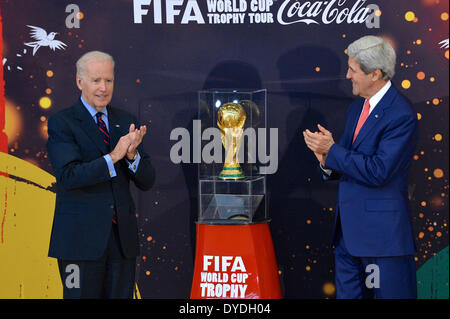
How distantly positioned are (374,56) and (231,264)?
4.73ft

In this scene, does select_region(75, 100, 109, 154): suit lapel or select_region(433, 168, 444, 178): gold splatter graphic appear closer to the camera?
select_region(75, 100, 109, 154): suit lapel

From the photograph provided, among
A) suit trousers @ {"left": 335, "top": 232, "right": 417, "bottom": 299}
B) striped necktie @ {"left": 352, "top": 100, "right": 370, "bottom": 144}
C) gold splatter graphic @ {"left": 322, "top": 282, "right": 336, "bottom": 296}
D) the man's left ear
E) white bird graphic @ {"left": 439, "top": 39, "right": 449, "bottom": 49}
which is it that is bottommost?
gold splatter graphic @ {"left": 322, "top": 282, "right": 336, "bottom": 296}

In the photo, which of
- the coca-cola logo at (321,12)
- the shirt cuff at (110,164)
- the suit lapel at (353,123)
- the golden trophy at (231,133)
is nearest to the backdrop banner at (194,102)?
the coca-cola logo at (321,12)

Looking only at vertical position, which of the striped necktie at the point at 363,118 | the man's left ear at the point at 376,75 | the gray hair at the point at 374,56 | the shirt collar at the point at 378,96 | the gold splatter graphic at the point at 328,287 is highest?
the gray hair at the point at 374,56

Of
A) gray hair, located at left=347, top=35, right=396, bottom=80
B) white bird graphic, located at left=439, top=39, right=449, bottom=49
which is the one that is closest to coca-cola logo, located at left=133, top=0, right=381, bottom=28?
white bird graphic, located at left=439, top=39, right=449, bottom=49

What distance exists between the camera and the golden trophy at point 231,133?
3.70 m

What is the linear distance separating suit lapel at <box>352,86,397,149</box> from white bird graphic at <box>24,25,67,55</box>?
2216 mm

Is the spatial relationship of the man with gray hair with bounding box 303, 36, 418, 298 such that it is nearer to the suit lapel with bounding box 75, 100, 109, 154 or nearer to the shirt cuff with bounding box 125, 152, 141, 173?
the shirt cuff with bounding box 125, 152, 141, 173

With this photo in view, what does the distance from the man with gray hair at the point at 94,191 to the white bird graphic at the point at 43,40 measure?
3.18ft

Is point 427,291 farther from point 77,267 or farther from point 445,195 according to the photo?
point 77,267

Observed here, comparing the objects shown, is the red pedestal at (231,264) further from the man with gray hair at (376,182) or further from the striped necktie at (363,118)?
the striped necktie at (363,118)

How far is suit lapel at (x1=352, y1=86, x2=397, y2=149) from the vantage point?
3316 millimetres

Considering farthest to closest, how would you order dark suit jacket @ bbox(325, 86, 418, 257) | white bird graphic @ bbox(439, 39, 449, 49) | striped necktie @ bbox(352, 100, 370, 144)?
white bird graphic @ bbox(439, 39, 449, 49) → striped necktie @ bbox(352, 100, 370, 144) → dark suit jacket @ bbox(325, 86, 418, 257)

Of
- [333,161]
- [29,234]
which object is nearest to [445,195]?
[333,161]
